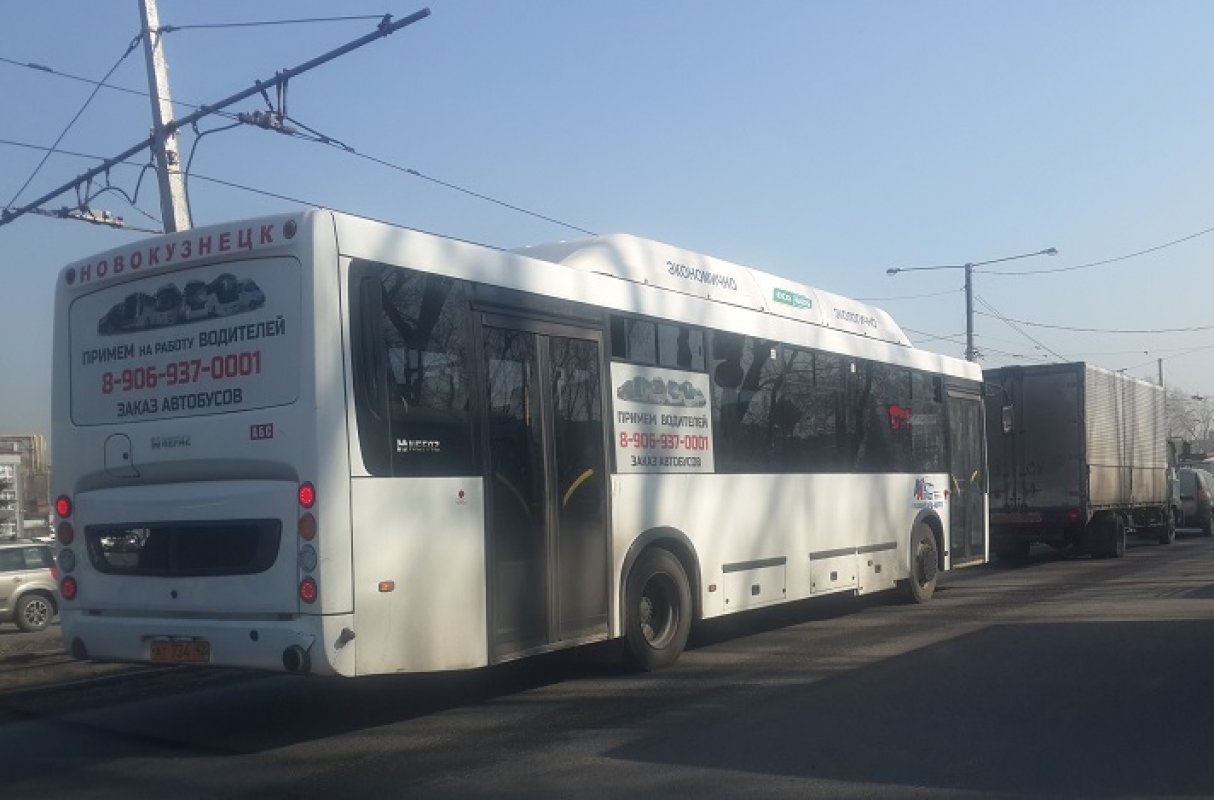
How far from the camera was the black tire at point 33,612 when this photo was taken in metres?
19.5

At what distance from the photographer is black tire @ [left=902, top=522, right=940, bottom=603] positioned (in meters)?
16.1

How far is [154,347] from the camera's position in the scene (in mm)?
8734

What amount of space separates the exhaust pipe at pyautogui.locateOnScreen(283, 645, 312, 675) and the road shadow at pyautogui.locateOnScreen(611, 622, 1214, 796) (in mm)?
1977

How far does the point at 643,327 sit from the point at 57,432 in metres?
4.78

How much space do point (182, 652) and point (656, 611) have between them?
438 cm

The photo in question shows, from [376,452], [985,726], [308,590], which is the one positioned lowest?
[985,726]

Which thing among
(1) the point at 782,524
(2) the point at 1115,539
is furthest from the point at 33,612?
(2) the point at 1115,539

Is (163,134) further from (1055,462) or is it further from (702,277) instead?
(1055,462)

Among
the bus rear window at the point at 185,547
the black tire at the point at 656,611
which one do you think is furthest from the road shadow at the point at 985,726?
the bus rear window at the point at 185,547

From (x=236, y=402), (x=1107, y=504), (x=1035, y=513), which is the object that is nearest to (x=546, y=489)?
(x=236, y=402)

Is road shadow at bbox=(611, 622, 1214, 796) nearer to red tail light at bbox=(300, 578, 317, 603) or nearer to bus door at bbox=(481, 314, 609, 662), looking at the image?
bus door at bbox=(481, 314, 609, 662)

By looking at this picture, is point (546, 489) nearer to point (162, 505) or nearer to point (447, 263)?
point (447, 263)

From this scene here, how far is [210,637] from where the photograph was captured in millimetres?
8141

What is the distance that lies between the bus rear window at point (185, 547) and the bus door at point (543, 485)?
1642 millimetres
